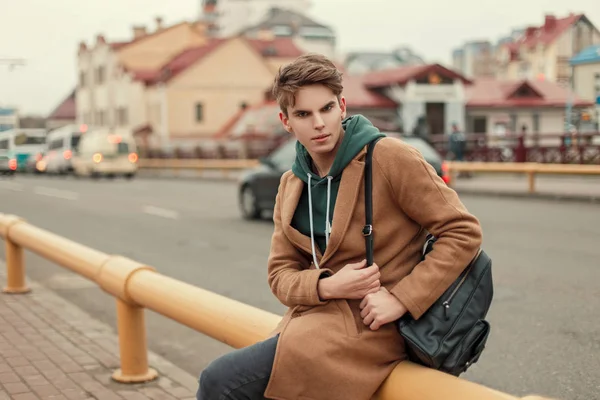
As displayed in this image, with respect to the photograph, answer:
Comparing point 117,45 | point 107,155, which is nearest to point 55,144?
point 107,155

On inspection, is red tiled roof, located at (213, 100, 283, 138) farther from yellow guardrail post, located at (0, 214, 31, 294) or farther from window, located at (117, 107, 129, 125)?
yellow guardrail post, located at (0, 214, 31, 294)

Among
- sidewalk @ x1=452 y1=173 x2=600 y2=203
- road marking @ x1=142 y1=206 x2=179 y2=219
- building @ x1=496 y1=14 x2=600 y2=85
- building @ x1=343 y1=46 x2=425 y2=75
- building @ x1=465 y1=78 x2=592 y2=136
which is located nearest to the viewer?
building @ x1=496 y1=14 x2=600 y2=85

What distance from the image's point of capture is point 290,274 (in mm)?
2920

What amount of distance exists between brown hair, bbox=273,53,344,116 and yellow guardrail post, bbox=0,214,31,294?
17.8 feet

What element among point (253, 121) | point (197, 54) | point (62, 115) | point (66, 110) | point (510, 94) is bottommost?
point (253, 121)

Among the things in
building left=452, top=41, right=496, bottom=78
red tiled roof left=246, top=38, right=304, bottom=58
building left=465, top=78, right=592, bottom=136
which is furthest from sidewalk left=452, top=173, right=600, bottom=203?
building left=452, top=41, right=496, bottom=78

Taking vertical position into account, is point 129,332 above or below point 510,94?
below

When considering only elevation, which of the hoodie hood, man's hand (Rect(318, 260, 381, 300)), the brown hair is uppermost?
the brown hair

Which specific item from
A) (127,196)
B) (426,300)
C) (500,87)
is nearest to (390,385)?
(426,300)

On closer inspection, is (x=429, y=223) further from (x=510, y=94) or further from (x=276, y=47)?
(x=276, y=47)

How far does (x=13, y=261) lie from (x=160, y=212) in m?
9.95

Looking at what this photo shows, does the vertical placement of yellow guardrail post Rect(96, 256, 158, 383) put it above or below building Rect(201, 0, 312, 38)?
below

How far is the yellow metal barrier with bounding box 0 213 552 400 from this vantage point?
2.57m

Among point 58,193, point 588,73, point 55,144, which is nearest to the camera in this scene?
point 588,73
